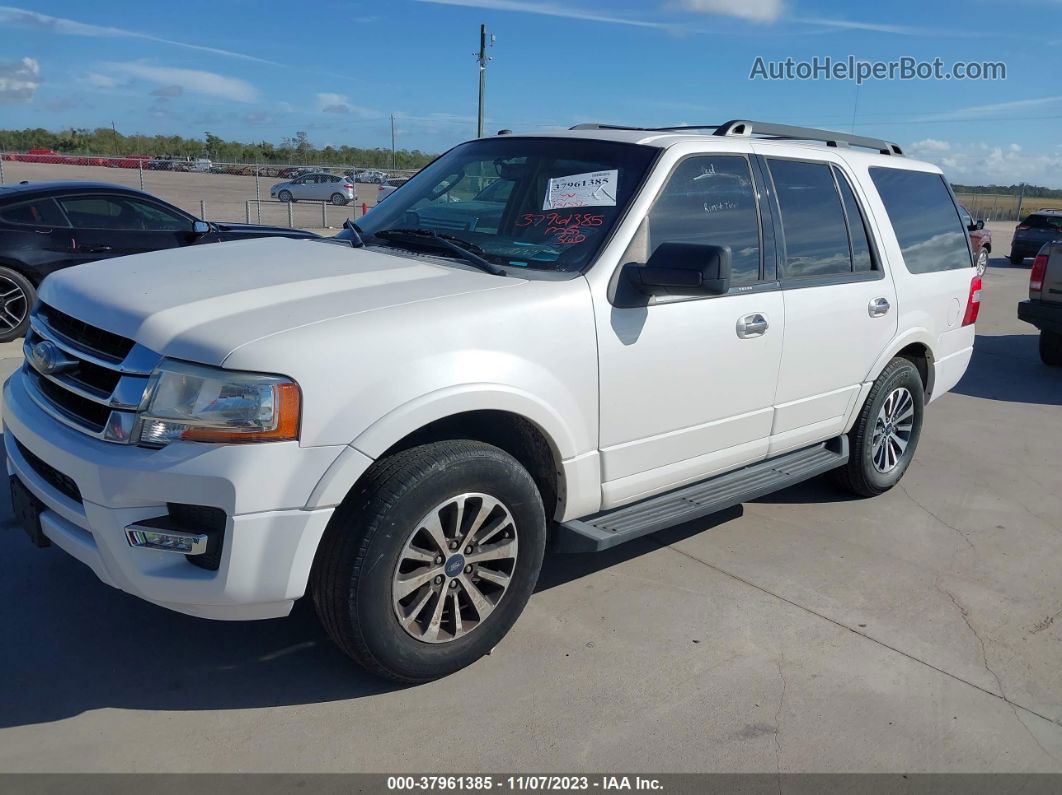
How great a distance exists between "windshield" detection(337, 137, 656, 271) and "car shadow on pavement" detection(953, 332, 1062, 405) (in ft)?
20.0

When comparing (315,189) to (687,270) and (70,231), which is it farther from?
(687,270)

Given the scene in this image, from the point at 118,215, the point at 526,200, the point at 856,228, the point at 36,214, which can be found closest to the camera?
the point at 526,200

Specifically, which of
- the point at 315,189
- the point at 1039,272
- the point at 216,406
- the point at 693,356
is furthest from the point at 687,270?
the point at 315,189

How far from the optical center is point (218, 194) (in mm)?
38594

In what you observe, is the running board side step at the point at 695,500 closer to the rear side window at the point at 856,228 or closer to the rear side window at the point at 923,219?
the rear side window at the point at 856,228

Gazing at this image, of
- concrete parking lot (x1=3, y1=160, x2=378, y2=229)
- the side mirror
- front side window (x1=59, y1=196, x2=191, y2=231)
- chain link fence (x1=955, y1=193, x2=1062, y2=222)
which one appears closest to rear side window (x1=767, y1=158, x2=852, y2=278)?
the side mirror

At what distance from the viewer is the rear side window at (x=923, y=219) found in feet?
17.1

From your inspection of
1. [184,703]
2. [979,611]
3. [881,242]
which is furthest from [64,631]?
[881,242]

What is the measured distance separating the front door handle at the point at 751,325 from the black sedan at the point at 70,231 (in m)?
5.58

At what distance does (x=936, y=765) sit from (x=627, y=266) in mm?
2082

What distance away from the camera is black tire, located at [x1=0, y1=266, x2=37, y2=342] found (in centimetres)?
846

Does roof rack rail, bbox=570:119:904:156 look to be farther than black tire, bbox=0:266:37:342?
No
